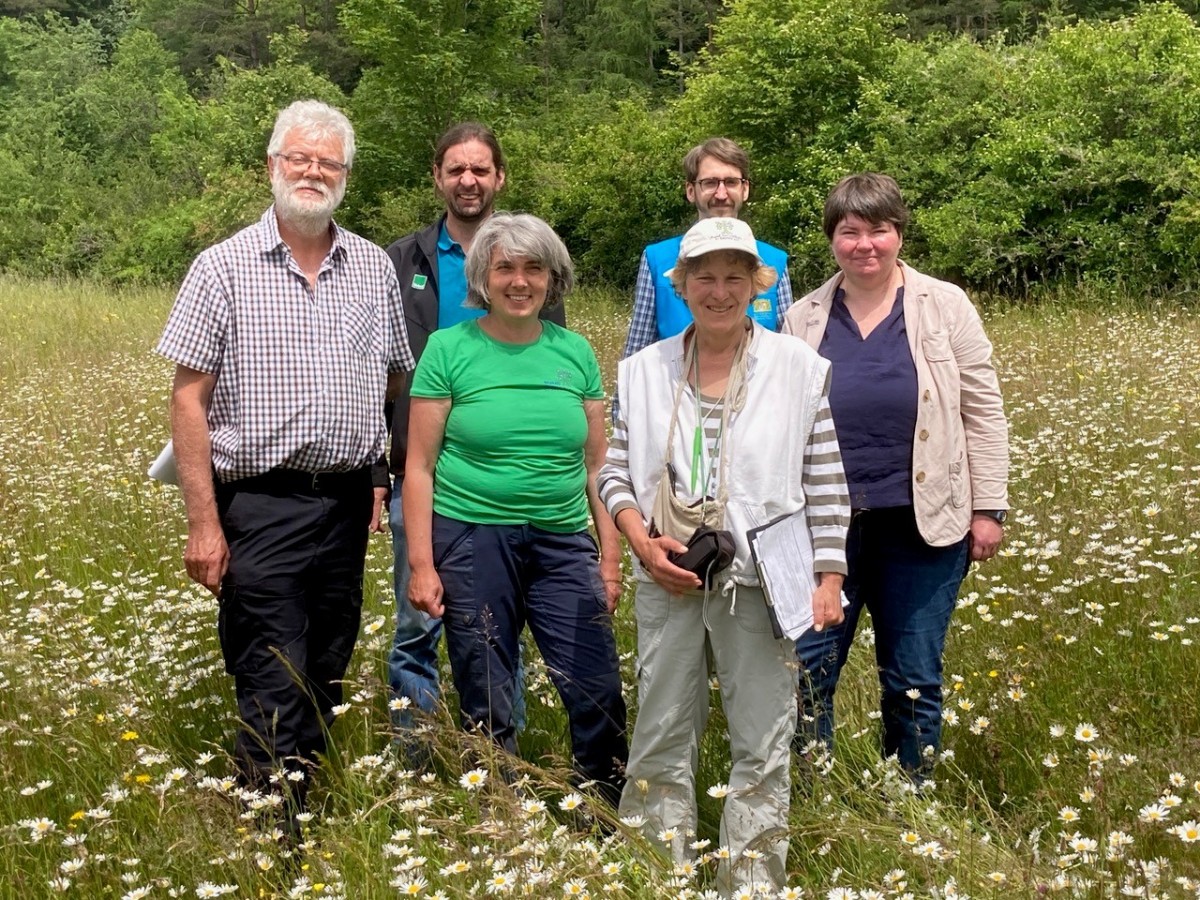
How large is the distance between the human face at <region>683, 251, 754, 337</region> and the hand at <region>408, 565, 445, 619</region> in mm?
1070

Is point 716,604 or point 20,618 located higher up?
point 716,604

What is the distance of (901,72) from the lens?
56.6 ft

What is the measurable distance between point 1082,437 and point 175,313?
4.73 m

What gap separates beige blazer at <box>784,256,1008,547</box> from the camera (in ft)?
10.4

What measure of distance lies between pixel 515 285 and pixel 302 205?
64cm


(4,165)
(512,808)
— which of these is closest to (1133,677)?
(512,808)

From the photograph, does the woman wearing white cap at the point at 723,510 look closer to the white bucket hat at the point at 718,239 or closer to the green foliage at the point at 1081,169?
the white bucket hat at the point at 718,239

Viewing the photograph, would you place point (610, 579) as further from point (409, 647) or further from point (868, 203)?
point (868, 203)

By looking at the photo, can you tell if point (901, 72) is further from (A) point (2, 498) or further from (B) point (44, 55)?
(B) point (44, 55)

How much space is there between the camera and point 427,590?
126 inches

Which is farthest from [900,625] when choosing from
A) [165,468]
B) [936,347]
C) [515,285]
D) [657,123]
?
[657,123]

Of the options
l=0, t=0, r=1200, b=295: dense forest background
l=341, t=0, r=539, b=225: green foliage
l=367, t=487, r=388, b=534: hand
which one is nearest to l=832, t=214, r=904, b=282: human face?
l=367, t=487, r=388, b=534: hand

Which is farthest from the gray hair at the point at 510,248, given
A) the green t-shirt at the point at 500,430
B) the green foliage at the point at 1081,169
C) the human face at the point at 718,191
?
the green foliage at the point at 1081,169

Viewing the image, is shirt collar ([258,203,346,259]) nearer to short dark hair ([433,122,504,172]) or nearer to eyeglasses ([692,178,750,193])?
short dark hair ([433,122,504,172])
